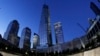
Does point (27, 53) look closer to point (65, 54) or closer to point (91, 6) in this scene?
point (65, 54)

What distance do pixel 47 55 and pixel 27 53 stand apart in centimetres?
344

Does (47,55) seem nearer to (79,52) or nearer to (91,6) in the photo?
(79,52)

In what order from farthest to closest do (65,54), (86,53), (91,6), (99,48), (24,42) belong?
(24,42) → (91,6) → (65,54) → (86,53) → (99,48)

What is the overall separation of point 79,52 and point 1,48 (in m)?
12.3

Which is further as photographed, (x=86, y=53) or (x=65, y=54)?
(x=65, y=54)

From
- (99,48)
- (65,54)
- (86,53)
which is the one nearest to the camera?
(99,48)

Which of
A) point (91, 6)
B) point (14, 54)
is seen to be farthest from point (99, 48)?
point (91, 6)

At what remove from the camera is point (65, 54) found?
2803 centimetres

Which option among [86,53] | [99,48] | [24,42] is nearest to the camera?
[99,48]

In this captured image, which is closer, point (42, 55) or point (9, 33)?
point (42, 55)

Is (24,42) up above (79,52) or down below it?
above

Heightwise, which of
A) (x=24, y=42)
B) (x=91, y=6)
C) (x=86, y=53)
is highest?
(x=91, y=6)

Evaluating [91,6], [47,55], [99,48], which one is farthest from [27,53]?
[91,6]

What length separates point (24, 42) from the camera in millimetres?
196500
